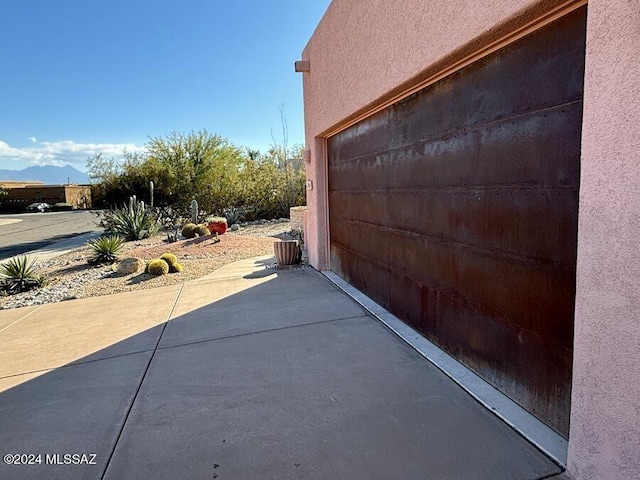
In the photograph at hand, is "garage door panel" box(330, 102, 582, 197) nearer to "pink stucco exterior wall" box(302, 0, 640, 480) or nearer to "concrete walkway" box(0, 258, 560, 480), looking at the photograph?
"pink stucco exterior wall" box(302, 0, 640, 480)

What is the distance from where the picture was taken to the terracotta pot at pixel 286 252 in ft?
28.2

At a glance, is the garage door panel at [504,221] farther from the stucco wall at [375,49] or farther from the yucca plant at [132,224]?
the yucca plant at [132,224]

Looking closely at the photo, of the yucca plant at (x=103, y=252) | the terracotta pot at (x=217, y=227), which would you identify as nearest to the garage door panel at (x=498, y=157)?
the yucca plant at (x=103, y=252)

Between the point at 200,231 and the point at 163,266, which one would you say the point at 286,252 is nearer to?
the point at 163,266

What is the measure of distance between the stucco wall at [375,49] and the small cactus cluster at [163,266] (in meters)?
2.98

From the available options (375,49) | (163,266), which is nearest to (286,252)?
(163,266)

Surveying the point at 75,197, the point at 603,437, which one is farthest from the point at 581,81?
the point at 75,197

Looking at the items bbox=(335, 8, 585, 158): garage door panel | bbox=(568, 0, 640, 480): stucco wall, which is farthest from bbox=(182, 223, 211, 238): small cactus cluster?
bbox=(568, 0, 640, 480): stucco wall

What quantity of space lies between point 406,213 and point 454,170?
105 centimetres

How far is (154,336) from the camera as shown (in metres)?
4.89

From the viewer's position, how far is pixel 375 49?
15.5 ft

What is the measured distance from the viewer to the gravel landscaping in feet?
24.6

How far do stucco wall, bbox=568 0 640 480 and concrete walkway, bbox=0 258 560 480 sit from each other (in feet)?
1.67

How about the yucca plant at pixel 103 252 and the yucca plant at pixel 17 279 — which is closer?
the yucca plant at pixel 17 279
